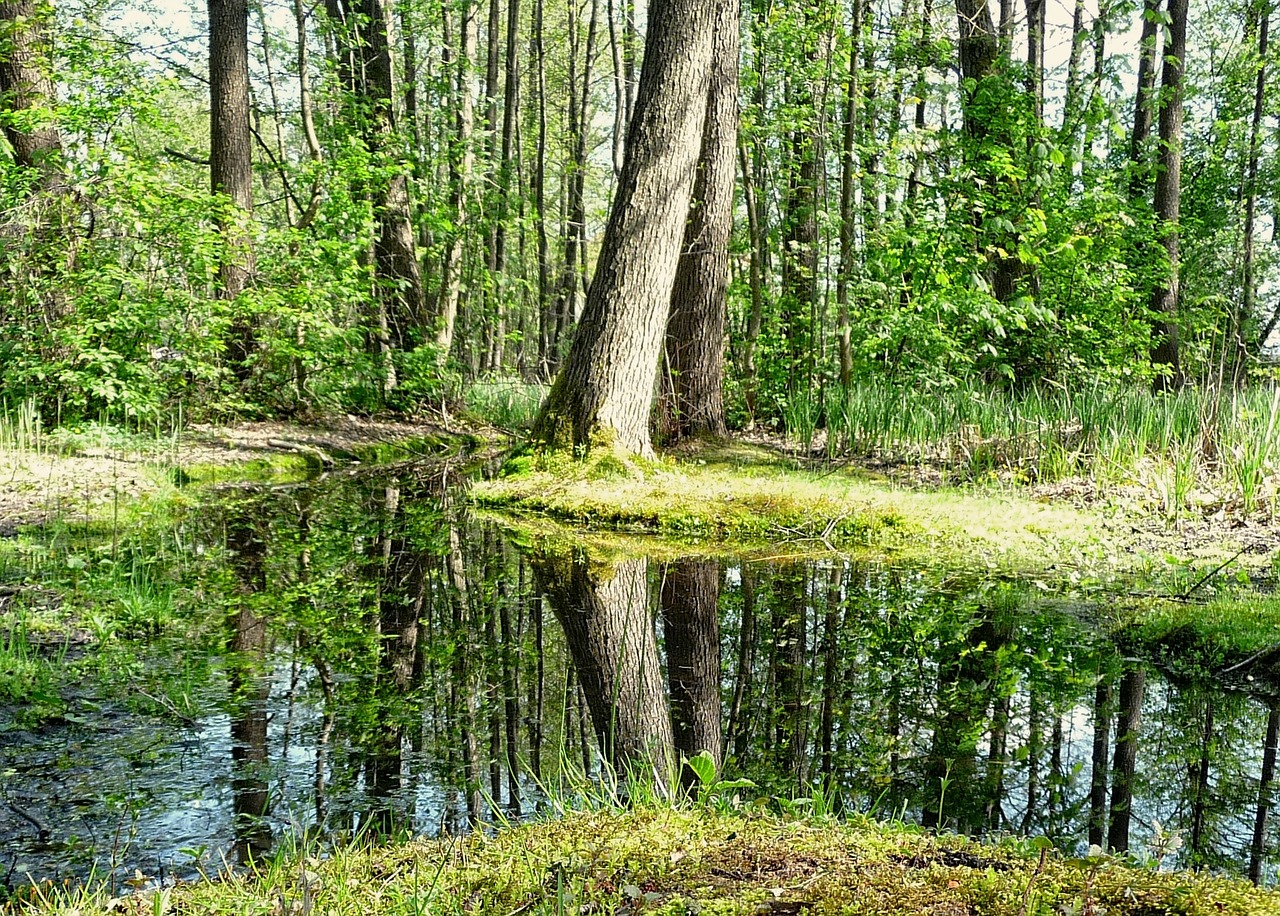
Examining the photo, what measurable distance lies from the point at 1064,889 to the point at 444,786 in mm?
1729

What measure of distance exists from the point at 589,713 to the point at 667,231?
17.7ft

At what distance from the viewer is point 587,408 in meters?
7.78

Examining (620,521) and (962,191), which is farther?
(962,191)

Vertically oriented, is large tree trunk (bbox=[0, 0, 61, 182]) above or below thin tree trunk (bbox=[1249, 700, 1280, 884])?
above

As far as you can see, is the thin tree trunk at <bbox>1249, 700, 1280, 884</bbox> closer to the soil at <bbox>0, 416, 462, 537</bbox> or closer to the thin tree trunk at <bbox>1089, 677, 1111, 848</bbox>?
the thin tree trunk at <bbox>1089, 677, 1111, 848</bbox>

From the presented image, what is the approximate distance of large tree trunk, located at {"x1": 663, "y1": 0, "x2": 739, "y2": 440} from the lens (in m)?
9.36

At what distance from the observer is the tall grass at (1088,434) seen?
21.0 feet

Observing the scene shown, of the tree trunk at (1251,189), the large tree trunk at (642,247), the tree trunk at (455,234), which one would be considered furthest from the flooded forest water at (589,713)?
the tree trunk at (1251,189)

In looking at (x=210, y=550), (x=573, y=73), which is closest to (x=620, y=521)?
(x=210, y=550)

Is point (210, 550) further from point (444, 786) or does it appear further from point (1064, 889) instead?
point (1064, 889)

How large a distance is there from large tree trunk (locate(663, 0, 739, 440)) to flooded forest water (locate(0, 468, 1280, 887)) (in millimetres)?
4473

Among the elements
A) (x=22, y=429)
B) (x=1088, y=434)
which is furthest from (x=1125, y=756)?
(x=22, y=429)

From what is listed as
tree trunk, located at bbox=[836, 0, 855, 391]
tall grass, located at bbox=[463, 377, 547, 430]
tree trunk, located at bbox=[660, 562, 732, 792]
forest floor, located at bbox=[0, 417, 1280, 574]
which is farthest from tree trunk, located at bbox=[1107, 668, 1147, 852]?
tall grass, located at bbox=[463, 377, 547, 430]

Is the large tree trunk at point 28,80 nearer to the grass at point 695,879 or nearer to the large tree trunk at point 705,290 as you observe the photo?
the large tree trunk at point 705,290
